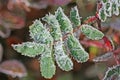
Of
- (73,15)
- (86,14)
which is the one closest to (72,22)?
(73,15)

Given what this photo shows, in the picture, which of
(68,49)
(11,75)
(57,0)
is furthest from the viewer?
(11,75)

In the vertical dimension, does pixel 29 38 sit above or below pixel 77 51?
above

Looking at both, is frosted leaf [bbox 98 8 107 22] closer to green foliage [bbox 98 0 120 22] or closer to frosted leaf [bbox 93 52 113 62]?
green foliage [bbox 98 0 120 22]

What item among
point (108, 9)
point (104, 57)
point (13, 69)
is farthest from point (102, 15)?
point (13, 69)

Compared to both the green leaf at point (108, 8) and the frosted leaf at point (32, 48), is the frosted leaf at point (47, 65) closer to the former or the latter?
the frosted leaf at point (32, 48)

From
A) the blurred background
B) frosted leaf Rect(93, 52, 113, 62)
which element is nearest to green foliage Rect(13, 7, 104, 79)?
frosted leaf Rect(93, 52, 113, 62)

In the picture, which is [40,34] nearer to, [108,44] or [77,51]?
[77,51]

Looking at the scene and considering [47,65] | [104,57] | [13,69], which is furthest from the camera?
[13,69]

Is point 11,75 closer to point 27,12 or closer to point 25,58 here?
point 25,58
